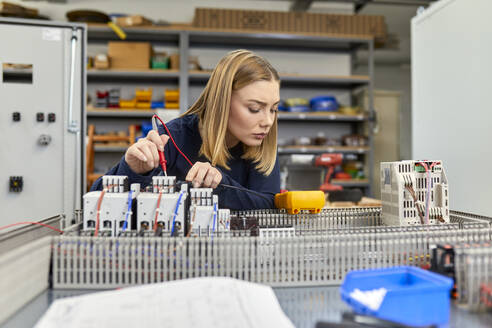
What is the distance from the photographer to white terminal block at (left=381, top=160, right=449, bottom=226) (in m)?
0.95

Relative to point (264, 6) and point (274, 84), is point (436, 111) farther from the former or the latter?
point (264, 6)

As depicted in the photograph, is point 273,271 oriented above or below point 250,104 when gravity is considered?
below

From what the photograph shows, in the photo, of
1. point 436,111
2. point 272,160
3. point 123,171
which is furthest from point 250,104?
point 436,111

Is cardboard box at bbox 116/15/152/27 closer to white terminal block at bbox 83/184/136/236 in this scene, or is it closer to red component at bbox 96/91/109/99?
red component at bbox 96/91/109/99

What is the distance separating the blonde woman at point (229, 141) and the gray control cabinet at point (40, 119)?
1318 mm

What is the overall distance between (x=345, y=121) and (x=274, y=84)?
3474mm

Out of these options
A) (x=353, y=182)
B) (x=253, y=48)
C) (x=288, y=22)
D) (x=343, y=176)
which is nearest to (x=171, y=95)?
(x=253, y=48)

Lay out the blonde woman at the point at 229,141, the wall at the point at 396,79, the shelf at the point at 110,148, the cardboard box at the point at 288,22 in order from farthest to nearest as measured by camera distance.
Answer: the wall at the point at 396,79 → the cardboard box at the point at 288,22 → the shelf at the point at 110,148 → the blonde woman at the point at 229,141

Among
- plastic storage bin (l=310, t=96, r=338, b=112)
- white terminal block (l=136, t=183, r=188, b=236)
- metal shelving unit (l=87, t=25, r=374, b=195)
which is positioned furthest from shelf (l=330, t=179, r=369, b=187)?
white terminal block (l=136, t=183, r=188, b=236)

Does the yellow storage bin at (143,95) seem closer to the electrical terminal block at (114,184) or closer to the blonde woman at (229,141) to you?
the blonde woman at (229,141)

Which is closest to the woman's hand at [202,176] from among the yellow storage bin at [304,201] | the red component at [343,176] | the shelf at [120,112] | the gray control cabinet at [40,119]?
the yellow storage bin at [304,201]

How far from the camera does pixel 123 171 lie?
1.13 meters

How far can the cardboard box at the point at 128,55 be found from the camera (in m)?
3.70

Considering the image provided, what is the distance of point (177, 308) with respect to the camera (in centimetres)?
53
